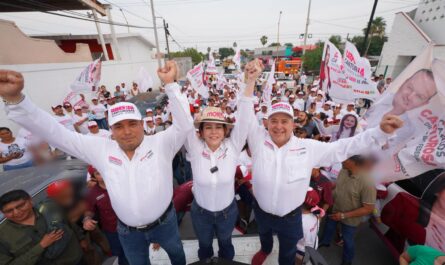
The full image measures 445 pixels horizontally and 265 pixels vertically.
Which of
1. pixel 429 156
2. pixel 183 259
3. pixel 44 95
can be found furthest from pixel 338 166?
pixel 44 95

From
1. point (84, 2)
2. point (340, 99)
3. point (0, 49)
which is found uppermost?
point (84, 2)

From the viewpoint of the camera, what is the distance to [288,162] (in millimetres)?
2166

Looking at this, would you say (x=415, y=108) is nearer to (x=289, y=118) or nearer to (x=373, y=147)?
(x=373, y=147)

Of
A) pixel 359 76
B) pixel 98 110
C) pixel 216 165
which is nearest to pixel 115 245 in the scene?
pixel 216 165

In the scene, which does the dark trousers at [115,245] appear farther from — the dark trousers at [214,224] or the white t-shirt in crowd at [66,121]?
the white t-shirt in crowd at [66,121]

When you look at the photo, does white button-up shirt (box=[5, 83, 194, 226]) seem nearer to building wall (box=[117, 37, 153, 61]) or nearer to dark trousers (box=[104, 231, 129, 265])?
dark trousers (box=[104, 231, 129, 265])

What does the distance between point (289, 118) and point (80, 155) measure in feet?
6.79

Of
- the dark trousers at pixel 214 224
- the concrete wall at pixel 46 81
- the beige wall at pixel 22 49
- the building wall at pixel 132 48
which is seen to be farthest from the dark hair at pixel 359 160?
the building wall at pixel 132 48

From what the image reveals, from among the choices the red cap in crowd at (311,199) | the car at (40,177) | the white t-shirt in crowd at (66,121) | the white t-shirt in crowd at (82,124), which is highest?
the car at (40,177)

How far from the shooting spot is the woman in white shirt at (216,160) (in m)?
2.06

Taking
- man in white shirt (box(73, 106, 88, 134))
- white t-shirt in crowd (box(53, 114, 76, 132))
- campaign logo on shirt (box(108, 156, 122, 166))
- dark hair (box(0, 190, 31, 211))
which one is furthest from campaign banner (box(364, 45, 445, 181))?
man in white shirt (box(73, 106, 88, 134))

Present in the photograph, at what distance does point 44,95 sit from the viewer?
31.2ft

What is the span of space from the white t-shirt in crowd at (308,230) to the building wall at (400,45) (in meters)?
20.7

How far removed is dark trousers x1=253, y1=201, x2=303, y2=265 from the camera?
2328 mm
